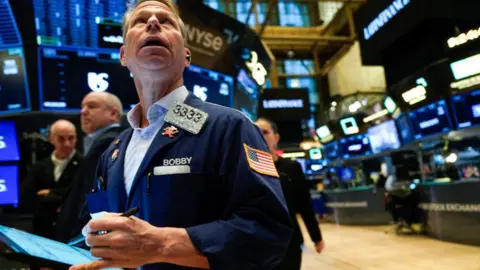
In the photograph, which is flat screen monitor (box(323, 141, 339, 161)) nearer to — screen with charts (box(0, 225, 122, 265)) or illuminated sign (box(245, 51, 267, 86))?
illuminated sign (box(245, 51, 267, 86))

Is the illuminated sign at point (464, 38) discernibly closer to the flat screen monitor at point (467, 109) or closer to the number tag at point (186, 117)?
the flat screen monitor at point (467, 109)

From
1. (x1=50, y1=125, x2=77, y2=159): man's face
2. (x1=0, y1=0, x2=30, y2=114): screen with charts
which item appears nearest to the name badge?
(x1=50, y1=125, x2=77, y2=159): man's face

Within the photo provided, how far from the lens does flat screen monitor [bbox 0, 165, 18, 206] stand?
3506mm

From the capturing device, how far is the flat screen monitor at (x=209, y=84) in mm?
5250

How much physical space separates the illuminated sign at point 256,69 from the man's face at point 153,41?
5237mm

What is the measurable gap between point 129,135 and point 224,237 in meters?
0.62

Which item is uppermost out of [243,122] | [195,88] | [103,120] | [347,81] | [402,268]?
[347,81]

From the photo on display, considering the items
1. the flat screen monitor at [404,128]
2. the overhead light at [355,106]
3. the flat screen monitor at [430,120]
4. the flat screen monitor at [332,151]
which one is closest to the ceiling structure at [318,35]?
the overhead light at [355,106]

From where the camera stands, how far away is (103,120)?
119 inches

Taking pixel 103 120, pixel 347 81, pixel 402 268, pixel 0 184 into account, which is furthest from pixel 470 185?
pixel 347 81

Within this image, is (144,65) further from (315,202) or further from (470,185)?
(315,202)

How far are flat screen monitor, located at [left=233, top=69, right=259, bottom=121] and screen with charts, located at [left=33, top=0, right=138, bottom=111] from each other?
2046 millimetres

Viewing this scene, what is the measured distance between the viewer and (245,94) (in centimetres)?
664

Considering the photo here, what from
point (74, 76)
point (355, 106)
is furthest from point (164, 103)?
point (355, 106)
